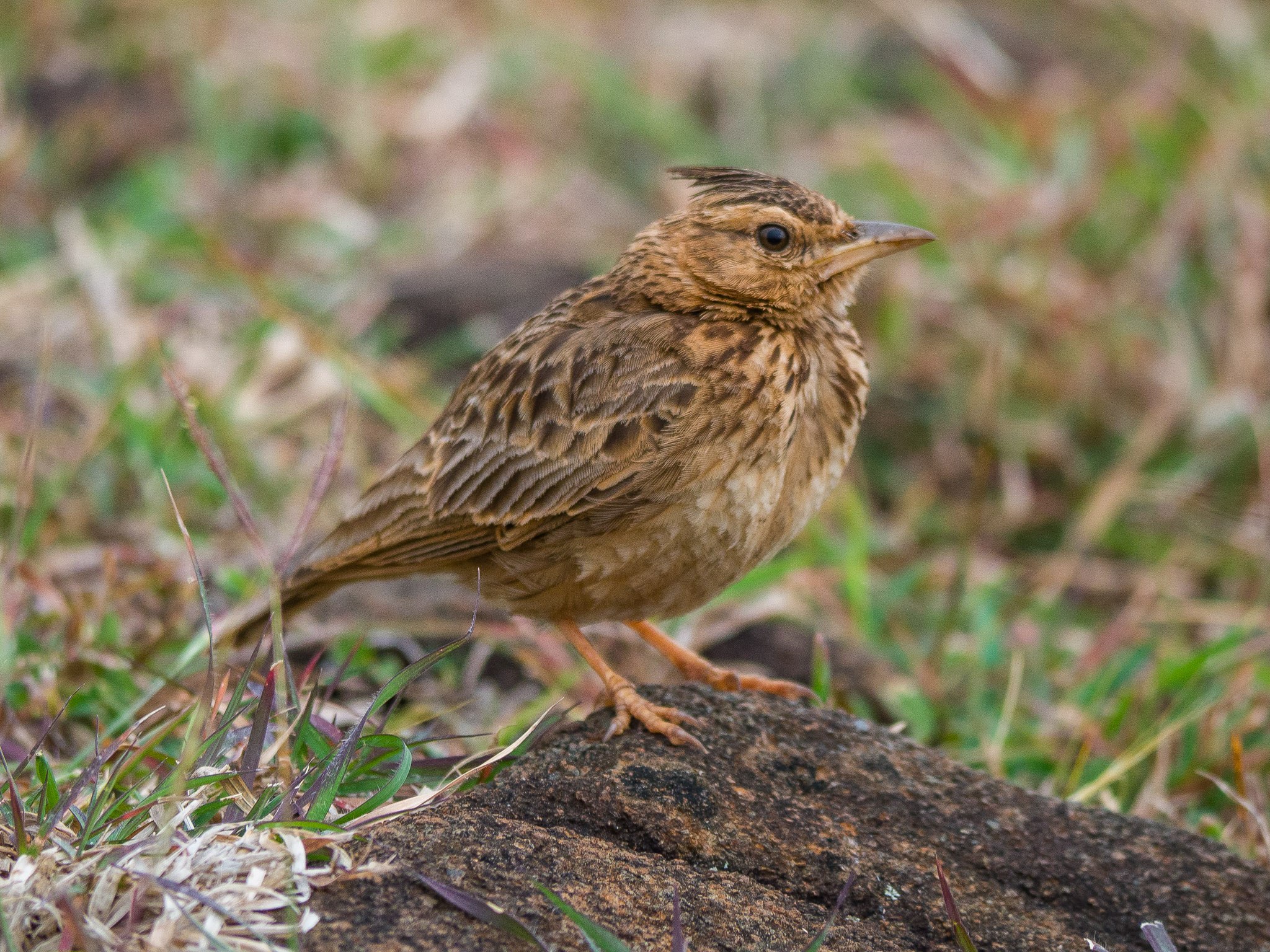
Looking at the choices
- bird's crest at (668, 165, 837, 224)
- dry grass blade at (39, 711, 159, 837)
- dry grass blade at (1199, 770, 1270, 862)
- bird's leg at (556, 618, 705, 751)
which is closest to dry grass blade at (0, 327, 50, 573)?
dry grass blade at (39, 711, 159, 837)

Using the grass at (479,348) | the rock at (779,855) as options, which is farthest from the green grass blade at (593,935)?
the grass at (479,348)

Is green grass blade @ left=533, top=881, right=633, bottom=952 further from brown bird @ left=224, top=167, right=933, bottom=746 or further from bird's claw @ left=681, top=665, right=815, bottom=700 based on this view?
bird's claw @ left=681, top=665, right=815, bottom=700

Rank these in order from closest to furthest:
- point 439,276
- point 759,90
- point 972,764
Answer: point 972,764 < point 439,276 < point 759,90

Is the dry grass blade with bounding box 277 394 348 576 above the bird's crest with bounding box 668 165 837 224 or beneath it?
beneath

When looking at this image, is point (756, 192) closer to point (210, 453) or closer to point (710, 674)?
point (710, 674)

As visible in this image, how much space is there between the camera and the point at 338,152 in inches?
338

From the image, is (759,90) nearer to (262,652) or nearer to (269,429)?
(269,429)

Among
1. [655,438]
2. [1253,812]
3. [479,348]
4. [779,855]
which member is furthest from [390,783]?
[479,348]

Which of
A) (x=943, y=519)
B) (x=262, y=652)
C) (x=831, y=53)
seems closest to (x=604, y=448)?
(x=262, y=652)

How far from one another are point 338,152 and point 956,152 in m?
3.83

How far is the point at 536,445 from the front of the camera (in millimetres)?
3902

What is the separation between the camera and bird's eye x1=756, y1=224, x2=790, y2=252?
3.91 m

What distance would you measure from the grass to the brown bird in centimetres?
42

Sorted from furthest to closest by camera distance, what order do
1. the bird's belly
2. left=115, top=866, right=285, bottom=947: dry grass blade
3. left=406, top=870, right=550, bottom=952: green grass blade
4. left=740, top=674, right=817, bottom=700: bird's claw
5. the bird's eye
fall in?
left=740, top=674, right=817, bottom=700: bird's claw
the bird's eye
the bird's belly
left=406, top=870, right=550, bottom=952: green grass blade
left=115, top=866, right=285, bottom=947: dry grass blade
